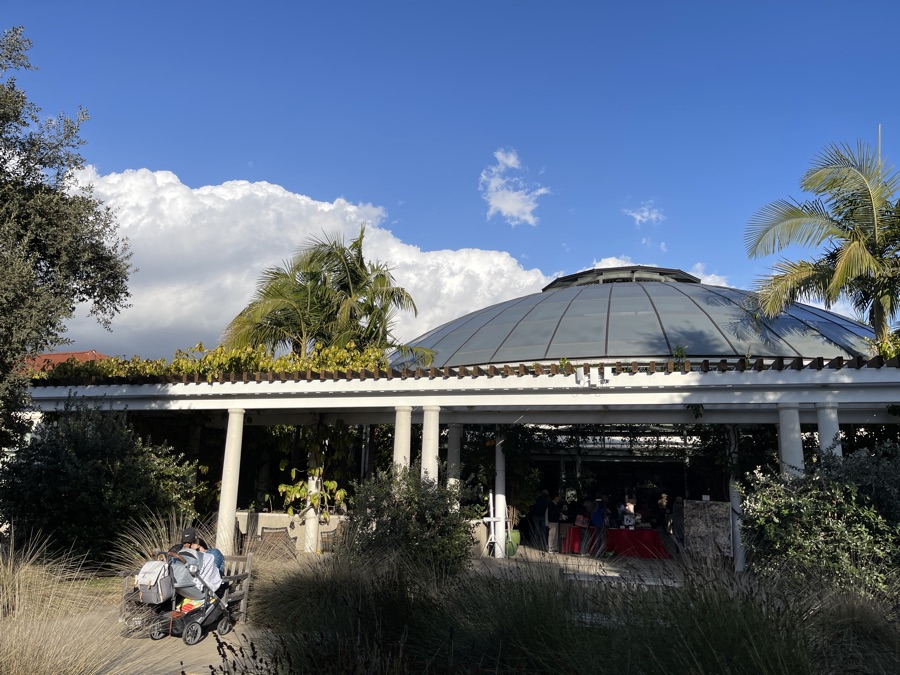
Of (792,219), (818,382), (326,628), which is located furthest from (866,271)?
(326,628)

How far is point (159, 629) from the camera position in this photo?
6887mm

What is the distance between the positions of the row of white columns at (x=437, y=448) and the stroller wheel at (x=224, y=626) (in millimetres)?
4449

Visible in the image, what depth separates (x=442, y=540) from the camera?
9961mm

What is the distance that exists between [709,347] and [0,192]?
14177 millimetres

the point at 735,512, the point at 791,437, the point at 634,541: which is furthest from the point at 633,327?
the point at 791,437

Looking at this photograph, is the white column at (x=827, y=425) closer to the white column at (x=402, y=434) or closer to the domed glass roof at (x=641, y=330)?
the domed glass roof at (x=641, y=330)

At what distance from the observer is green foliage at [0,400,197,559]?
1058 cm

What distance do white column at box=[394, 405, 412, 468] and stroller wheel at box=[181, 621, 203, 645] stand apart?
5631 mm

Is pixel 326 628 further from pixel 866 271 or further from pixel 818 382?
pixel 866 271

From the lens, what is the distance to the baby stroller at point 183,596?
679cm

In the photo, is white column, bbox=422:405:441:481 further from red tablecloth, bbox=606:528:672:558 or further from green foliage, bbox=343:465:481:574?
red tablecloth, bbox=606:528:672:558

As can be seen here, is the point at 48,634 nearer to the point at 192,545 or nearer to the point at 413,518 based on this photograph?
the point at 192,545

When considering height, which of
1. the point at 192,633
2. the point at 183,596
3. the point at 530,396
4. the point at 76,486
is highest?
the point at 530,396

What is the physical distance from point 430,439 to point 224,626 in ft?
18.7
